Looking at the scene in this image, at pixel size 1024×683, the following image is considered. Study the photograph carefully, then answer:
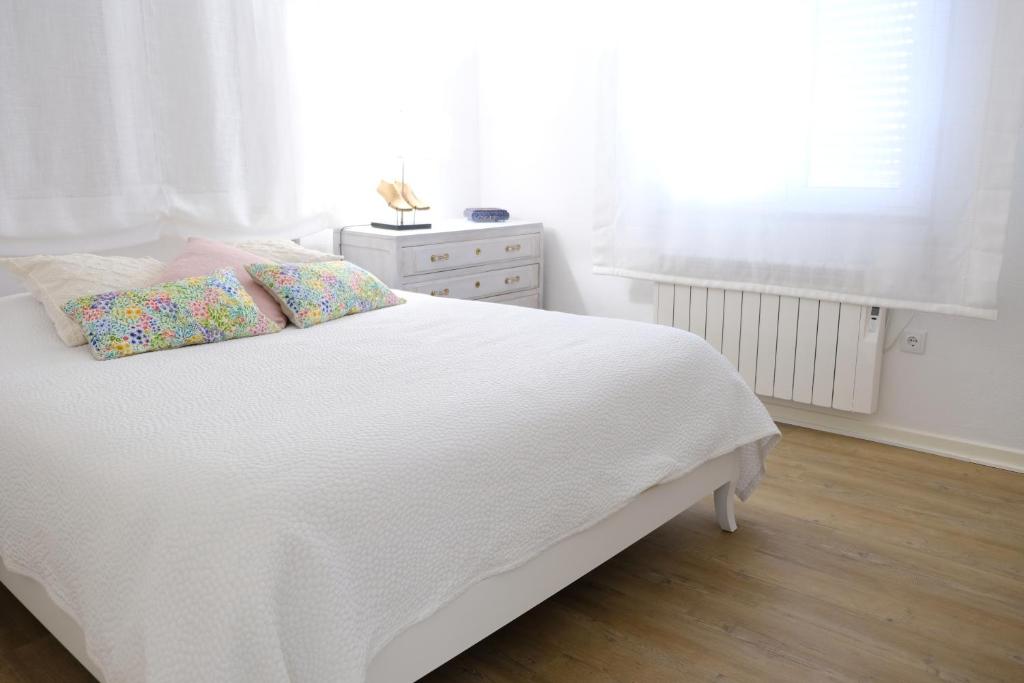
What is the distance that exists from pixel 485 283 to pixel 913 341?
176cm

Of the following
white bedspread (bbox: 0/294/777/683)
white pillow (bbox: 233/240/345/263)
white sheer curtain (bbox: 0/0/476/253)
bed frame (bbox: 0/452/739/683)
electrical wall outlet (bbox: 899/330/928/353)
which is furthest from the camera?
electrical wall outlet (bbox: 899/330/928/353)

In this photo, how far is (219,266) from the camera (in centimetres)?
265

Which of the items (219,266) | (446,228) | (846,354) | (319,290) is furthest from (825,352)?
(219,266)

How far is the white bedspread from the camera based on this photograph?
127cm

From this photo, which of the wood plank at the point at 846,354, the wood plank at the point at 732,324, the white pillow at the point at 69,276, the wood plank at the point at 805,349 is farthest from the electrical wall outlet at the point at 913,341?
the white pillow at the point at 69,276

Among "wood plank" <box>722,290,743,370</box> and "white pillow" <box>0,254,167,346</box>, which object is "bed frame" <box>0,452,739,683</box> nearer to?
"white pillow" <box>0,254,167,346</box>

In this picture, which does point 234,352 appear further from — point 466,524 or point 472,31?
point 472,31

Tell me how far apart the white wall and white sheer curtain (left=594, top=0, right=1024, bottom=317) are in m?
0.17

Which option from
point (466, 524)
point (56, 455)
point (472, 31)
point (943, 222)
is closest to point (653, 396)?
point (466, 524)

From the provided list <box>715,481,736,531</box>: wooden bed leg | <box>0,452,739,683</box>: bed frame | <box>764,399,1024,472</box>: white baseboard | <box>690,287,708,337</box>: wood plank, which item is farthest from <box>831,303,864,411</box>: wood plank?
<box>0,452,739,683</box>: bed frame

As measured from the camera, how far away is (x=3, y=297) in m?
2.60

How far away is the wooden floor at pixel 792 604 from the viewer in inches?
72.9

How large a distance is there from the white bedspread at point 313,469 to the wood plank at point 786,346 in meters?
1.05

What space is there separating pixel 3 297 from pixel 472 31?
2.53m
